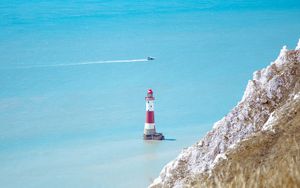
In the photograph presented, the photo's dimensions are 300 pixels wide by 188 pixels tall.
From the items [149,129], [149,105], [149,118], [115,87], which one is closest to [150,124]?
[149,118]

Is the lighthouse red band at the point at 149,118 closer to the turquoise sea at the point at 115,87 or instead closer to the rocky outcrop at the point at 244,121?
the turquoise sea at the point at 115,87

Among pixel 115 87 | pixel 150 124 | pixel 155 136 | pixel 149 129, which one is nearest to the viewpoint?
pixel 155 136

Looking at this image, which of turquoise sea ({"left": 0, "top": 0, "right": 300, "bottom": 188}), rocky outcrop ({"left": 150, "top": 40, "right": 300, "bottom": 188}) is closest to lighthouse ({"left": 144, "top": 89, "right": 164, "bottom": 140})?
turquoise sea ({"left": 0, "top": 0, "right": 300, "bottom": 188})

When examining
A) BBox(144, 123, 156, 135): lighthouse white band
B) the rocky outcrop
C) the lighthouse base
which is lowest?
the rocky outcrop

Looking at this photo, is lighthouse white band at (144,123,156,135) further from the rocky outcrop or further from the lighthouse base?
the rocky outcrop

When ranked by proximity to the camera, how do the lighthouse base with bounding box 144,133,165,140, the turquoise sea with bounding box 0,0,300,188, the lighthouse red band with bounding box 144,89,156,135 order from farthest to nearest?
the lighthouse red band with bounding box 144,89,156,135 < the lighthouse base with bounding box 144,133,165,140 < the turquoise sea with bounding box 0,0,300,188

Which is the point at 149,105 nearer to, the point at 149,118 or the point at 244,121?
the point at 149,118

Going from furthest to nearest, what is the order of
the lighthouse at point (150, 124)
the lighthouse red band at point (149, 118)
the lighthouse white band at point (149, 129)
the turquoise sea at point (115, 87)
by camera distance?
1. the lighthouse red band at point (149, 118)
2. the lighthouse white band at point (149, 129)
3. the lighthouse at point (150, 124)
4. the turquoise sea at point (115, 87)

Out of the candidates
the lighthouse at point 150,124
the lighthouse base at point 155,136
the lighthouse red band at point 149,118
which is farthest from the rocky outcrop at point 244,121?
the lighthouse red band at point 149,118
